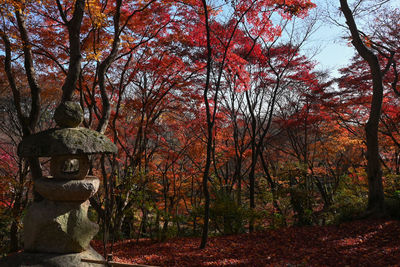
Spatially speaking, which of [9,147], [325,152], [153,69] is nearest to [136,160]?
[153,69]

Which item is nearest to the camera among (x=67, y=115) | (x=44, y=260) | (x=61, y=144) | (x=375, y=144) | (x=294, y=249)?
(x=61, y=144)

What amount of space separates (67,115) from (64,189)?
3.51 feet

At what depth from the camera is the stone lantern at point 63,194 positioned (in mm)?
3557

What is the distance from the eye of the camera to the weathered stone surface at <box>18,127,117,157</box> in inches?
134

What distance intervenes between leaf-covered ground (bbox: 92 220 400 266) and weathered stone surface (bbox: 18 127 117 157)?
3.74 metres

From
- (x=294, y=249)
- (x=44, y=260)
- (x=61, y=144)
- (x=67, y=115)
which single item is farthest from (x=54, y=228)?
(x=294, y=249)

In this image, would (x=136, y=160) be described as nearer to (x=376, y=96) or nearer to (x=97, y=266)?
(x=97, y=266)

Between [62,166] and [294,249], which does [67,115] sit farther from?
[294,249]

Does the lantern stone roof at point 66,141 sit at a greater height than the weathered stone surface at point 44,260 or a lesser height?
greater

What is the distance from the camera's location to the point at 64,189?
3633mm

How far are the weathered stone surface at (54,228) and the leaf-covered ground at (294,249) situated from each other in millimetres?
2875

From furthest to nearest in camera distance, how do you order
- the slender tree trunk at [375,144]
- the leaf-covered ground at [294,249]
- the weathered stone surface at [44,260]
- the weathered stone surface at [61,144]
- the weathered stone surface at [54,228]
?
the slender tree trunk at [375,144]
the leaf-covered ground at [294,249]
the weathered stone surface at [54,228]
the weathered stone surface at [44,260]
the weathered stone surface at [61,144]

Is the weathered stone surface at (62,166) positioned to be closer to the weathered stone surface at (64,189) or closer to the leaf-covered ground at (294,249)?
the weathered stone surface at (64,189)

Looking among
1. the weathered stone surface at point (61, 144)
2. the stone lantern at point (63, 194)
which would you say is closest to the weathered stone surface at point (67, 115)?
the stone lantern at point (63, 194)
